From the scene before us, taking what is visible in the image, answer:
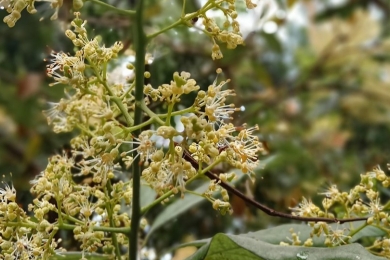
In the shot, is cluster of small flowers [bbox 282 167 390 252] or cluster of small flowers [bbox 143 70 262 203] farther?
cluster of small flowers [bbox 282 167 390 252]

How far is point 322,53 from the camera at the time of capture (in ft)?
10.4

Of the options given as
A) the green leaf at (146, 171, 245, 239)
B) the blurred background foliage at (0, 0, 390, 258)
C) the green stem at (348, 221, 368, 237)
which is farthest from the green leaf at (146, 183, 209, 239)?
the green stem at (348, 221, 368, 237)

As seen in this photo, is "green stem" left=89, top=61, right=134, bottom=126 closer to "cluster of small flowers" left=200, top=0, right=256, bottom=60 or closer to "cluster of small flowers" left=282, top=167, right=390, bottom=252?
"cluster of small flowers" left=200, top=0, right=256, bottom=60

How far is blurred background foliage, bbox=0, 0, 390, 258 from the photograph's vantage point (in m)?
1.77

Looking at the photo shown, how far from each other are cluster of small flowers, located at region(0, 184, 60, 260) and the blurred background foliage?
0.63 m

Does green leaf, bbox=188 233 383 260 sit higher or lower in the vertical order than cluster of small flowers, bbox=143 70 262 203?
lower

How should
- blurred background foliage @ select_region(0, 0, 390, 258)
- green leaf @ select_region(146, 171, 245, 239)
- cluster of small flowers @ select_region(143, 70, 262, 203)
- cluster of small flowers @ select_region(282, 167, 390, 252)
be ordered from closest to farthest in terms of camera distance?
1. cluster of small flowers @ select_region(143, 70, 262, 203)
2. cluster of small flowers @ select_region(282, 167, 390, 252)
3. green leaf @ select_region(146, 171, 245, 239)
4. blurred background foliage @ select_region(0, 0, 390, 258)

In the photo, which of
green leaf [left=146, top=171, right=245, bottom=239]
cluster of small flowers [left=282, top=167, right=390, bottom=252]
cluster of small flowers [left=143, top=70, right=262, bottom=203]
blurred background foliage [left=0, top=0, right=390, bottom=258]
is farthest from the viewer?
blurred background foliage [left=0, top=0, right=390, bottom=258]

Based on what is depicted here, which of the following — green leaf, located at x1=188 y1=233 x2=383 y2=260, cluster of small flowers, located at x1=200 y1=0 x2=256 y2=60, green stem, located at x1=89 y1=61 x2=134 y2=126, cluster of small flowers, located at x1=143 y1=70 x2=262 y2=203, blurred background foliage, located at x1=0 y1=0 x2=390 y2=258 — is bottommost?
green leaf, located at x1=188 y1=233 x2=383 y2=260

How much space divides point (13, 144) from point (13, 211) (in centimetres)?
210

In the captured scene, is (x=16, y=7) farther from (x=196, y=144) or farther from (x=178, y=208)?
(x=178, y=208)

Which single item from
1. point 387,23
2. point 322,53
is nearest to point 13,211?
point 322,53

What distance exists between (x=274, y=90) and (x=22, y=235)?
2.33 meters

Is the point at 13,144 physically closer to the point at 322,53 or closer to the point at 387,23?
the point at 322,53
